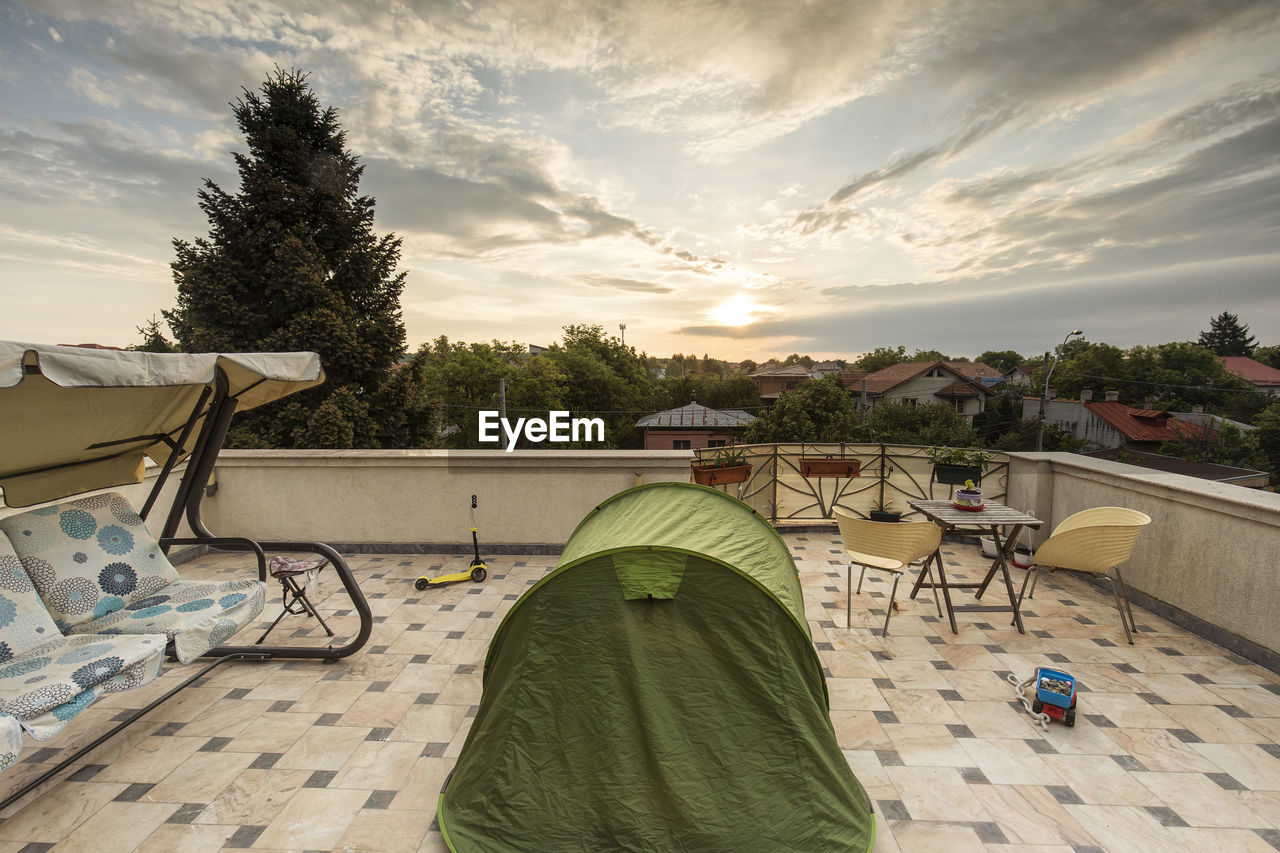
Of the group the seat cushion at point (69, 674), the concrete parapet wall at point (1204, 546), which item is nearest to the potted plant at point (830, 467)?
the concrete parapet wall at point (1204, 546)

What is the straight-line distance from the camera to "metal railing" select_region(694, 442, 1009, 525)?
6.66 meters

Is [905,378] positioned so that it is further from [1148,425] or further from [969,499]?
[969,499]

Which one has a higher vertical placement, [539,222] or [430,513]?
[539,222]

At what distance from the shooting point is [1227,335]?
67625mm

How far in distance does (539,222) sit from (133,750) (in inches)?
905

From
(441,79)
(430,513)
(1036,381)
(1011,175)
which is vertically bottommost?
(430,513)

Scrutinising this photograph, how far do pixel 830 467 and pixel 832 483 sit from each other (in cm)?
43

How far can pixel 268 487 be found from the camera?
5922mm

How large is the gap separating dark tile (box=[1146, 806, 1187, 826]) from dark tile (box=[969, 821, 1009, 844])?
0.73m

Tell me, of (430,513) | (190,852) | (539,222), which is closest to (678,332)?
(539,222)

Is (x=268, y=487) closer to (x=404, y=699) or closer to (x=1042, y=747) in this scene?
(x=404, y=699)

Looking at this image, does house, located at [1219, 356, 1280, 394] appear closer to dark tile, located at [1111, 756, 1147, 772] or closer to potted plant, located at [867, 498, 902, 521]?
potted plant, located at [867, 498, 902, 521]

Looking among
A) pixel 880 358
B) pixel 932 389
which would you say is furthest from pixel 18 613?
pixel 880 358

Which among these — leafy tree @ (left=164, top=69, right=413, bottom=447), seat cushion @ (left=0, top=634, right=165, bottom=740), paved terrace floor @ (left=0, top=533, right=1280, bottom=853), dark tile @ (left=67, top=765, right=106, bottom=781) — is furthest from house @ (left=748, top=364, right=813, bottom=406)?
dark tile @ (left=67, top=765, right=106, bottom=781)
